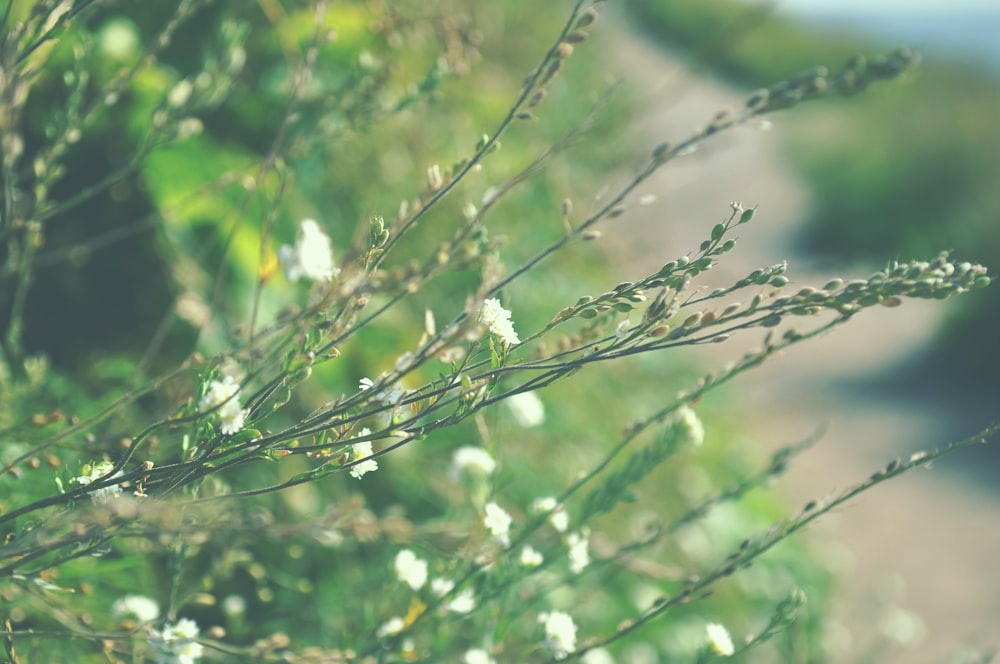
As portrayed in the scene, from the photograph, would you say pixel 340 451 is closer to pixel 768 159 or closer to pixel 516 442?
pixel 516 442

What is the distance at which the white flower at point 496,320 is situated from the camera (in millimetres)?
818

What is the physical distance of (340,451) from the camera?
0.77 metres

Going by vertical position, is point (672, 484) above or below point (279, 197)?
above

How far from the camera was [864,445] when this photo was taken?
5152mm

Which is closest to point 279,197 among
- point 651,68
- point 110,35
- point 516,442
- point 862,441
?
point 110,35

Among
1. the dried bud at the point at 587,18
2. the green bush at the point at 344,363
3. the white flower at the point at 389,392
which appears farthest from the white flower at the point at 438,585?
the dried bud at the point at 587,18

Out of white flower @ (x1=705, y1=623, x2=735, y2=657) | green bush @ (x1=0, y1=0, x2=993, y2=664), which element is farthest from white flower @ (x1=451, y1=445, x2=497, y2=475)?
white flower @ (x1=705, y1=623, x2=735, y2=657)

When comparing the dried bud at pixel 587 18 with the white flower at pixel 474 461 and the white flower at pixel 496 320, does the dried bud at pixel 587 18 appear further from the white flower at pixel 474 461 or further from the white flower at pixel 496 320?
the white flower at pixel 474 461

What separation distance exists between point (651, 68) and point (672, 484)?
10675 millimetres

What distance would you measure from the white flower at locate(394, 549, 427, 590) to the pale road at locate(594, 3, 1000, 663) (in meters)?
0.56

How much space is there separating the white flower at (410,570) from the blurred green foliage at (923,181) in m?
5.63

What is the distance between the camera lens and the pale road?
10.4 ft

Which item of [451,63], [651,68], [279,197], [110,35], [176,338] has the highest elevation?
[651,68]

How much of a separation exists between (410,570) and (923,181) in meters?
9.41
